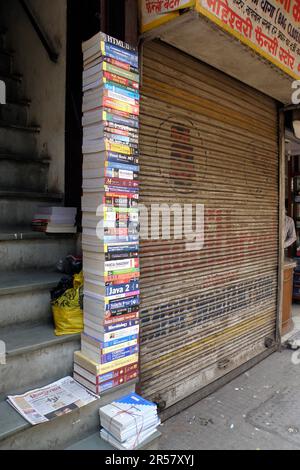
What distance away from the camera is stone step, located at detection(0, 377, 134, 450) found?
1813 mm

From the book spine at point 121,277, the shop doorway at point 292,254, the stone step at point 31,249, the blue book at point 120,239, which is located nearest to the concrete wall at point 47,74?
the stone step at point 31,249

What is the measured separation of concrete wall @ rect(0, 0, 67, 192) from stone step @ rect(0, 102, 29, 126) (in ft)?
0.33

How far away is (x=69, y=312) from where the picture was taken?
7.74 ft

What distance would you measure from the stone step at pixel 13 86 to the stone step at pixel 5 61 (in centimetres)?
14

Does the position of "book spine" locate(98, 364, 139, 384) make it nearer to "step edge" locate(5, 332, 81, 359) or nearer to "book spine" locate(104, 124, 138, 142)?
"step edge" locate(5, 332, 81, 359)

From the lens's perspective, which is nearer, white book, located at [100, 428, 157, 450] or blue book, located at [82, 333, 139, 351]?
white book, located at [100, 428, 157, 450]

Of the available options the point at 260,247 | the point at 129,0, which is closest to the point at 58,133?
the point at 129,0

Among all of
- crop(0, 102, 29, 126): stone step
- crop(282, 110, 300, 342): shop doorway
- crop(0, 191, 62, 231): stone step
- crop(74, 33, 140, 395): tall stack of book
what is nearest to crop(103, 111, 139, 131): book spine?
crop(74, 33, 140, 395): tall stack of book

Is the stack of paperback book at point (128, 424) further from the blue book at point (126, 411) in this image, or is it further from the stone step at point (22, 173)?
the stone step at point (22, 173)

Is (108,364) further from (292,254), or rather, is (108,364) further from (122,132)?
(292,254)

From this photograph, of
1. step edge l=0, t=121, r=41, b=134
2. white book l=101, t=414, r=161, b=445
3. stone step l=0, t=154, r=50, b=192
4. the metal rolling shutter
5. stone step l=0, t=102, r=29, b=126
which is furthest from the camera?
stone step l=0, t=102, r=29, b=126

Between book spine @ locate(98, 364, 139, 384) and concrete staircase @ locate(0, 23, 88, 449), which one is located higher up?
concrete staircase @ locate(0, 23, 88, 449)

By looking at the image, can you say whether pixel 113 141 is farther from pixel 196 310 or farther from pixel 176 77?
pixel 196 310
